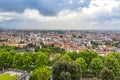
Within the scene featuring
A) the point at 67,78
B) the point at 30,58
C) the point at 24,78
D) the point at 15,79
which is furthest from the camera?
the point at 30,58

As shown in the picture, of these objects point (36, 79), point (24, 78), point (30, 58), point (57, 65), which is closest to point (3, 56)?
point (30, 58)

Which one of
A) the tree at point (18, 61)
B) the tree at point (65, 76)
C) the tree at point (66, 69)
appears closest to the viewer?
the tree at point (65, 76)

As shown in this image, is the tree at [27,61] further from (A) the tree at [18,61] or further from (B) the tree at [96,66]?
(B) the tree at [96,66]

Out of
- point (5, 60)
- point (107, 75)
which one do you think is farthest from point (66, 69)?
point (5, 60)

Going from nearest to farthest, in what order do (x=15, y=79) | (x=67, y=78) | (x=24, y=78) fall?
(x=67, y=78)
(x=15, y=79)
(x=24, y=78)

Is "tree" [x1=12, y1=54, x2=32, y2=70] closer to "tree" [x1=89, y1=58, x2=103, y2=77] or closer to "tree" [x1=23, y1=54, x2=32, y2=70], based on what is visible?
"tree" [x1=23, y1=54, x2=32, y2=70]

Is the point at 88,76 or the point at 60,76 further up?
the point at 60,76

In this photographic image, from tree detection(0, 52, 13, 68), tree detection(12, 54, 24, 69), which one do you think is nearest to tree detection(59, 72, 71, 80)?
tree detection(12, 54, 24, 69)

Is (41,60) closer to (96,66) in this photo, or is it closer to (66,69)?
(96,66)

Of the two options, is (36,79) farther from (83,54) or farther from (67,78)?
(83,54)

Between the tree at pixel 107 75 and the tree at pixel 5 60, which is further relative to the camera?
the tree at pixel 5 60

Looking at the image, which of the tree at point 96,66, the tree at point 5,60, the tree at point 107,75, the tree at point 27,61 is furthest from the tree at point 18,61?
the tree at point 107,75
